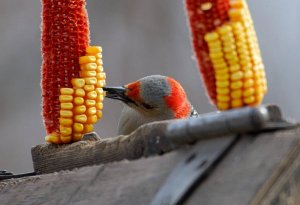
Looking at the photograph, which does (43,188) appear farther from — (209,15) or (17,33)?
(17,33)

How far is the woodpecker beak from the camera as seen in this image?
332 cm

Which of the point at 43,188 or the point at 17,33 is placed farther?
the point at 17,33

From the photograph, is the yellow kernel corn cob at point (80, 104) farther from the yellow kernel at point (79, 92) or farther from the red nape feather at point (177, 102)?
the red nape feather at point (177, 102)

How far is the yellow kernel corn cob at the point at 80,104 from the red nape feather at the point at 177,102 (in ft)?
2.58

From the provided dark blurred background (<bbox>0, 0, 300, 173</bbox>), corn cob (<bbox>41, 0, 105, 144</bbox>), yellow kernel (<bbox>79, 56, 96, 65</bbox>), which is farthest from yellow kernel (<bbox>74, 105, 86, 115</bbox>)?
dark blurred background (<bbox>0, 0, 300, 173</bbox>)

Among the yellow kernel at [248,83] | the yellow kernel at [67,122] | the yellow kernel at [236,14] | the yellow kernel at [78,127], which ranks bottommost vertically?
the yellow kernel at [78,127]

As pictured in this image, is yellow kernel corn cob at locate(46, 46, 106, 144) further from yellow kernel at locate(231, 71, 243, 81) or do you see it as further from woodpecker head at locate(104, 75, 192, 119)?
woodpecker head at locate(104, 75, 192, 119)

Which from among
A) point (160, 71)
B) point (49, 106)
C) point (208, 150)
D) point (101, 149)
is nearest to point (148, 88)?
point (49, 106)

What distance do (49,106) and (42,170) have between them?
0.56 ft

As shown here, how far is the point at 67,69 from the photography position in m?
2.69

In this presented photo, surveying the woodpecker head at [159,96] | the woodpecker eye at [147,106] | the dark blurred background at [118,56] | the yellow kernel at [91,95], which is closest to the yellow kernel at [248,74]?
the yellow kernel at [91,95]

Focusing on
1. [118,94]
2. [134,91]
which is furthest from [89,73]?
[134,91]

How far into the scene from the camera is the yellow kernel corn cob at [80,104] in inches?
104

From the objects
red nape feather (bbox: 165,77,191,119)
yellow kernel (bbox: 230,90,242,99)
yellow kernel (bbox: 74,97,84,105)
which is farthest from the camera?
red nape feather (bbox: 165,77,191,119)
